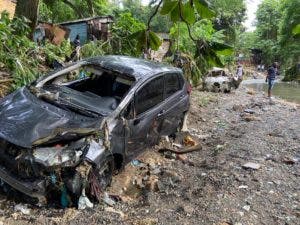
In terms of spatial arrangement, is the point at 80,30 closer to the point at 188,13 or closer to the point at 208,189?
the point at 208,189

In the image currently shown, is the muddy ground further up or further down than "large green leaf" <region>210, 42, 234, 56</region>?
further down

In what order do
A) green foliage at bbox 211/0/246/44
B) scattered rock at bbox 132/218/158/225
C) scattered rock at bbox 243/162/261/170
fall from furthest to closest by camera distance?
green foliage at bbox 211/0/246/44, scattered rock at bbox 243/162/261/170, scattered rock at bbox 132/218/158/225

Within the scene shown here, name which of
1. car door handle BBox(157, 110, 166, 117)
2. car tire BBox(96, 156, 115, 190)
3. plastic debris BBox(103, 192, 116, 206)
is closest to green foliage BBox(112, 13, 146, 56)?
car door handle BBox(157, 110, 166, 117)

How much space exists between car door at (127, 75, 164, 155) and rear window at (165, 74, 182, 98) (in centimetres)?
27

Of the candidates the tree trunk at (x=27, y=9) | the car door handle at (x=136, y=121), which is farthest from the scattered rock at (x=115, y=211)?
the tree trunk at (x=27, y=9)

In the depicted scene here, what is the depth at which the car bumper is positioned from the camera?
182 inches

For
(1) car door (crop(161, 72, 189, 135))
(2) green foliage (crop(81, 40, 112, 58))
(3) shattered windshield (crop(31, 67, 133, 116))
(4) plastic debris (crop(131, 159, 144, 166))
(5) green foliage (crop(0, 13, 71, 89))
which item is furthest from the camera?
(2) green foliage (crop(81, 40, 112, 58))

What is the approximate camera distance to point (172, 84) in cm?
765

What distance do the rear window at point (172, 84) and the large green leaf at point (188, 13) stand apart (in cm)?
522

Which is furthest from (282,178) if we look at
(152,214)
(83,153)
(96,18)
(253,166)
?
(96,18)

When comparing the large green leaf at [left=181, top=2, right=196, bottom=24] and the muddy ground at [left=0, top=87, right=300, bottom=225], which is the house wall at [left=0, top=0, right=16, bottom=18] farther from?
the large green leaf at [left=181, top=2, right=196, bottom=24]

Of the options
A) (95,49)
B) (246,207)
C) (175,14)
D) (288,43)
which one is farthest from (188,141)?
(288,43)

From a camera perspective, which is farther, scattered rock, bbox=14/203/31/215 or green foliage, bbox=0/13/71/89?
green foliage, bbox=0/13/71/89

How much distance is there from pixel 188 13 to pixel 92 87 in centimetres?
467
